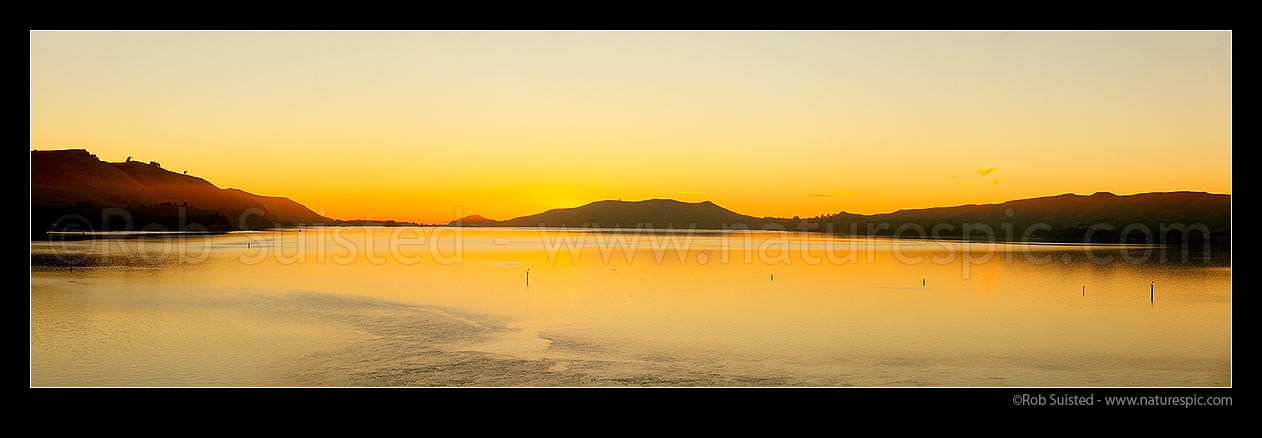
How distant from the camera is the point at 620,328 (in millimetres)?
20359

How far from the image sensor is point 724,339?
1912 centimetres

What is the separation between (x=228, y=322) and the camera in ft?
70.3

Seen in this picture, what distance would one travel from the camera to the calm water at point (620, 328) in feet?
49.4

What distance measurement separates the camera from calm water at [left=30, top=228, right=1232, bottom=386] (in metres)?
15.1

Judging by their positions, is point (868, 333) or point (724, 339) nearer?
point (724, 339)

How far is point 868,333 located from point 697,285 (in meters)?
13.1
